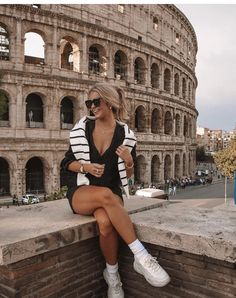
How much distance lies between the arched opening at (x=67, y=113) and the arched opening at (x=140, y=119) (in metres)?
5.99

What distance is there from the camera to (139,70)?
26.5 metres

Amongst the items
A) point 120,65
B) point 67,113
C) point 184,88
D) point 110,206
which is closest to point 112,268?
point 110,206

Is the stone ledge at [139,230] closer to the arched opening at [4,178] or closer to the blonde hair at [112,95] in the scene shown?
the blonde hair at [112,95]

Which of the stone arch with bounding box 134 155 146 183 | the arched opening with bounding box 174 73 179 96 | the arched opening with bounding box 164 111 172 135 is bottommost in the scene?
the stone arch with bounding box 134 155 146 183

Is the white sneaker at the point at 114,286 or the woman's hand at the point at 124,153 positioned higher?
the woman's hand at the point at 124,153

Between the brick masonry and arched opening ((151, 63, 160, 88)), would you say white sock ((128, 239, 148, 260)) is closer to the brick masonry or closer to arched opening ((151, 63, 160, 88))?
the brick masonry

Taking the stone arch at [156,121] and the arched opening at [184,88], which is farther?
the arched opening at [184,88]

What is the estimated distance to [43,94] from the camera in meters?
20.4

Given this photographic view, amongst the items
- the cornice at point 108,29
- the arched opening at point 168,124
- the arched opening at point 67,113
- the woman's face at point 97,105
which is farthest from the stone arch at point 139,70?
the woman's face at point 97,105

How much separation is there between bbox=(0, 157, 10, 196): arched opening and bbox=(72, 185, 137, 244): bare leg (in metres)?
17.9

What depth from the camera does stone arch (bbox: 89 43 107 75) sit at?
923 inches

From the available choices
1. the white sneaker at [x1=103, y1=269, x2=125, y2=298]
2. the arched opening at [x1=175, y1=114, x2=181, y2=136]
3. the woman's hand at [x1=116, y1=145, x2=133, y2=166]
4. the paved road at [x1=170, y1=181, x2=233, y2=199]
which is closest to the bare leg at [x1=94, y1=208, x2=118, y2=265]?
the white sneaker at [x1=103, y1=269, x2=125, y2=298]

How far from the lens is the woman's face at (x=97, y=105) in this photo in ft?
8.82

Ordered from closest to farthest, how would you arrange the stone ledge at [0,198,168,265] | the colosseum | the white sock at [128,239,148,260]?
the stone ledge at [0,198,168,265] < the white sock at [128,239,148,260] < the colosseum
